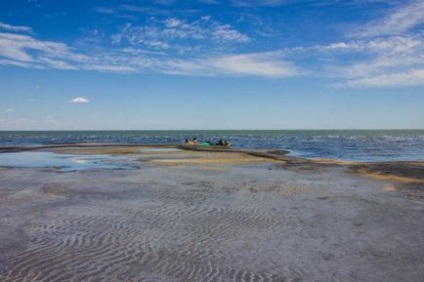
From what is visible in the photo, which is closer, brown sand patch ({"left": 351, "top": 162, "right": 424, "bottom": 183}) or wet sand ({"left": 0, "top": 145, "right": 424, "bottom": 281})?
wet sand ({"left": 0, "top": 145, "right": 424, "bottom": 281})

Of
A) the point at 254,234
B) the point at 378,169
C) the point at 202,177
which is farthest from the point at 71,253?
the point at 378,169

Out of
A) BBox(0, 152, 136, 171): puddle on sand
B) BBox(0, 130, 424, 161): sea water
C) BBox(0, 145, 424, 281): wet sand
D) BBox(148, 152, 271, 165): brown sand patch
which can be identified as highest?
BBox(0, 145, 424, 281): wet sand

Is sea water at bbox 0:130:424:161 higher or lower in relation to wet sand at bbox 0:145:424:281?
lower

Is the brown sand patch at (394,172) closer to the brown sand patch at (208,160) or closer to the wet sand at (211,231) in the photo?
the wet sand at (211,231)

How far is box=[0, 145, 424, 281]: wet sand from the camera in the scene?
848 centimetres

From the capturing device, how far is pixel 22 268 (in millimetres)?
8406

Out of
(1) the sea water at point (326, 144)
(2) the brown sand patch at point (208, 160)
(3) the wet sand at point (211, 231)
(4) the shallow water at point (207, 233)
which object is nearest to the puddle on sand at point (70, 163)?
(2) the brown sand patch at point (208, 160)

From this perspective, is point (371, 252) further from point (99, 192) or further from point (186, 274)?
point (99, 192)

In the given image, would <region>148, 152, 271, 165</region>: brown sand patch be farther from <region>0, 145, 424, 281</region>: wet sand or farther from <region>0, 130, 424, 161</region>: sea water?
<region>0, 145, 424, 281</region>: wet sand

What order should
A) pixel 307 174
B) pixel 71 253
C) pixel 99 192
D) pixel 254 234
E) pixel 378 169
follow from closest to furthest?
1. pixel 71 253
2. pixel 254 234
3. pixel 99 192
4. pixel 307 174
5. pixel 378 169

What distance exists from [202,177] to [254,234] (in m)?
12.9

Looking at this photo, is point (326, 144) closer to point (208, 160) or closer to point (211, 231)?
point (208, 160)

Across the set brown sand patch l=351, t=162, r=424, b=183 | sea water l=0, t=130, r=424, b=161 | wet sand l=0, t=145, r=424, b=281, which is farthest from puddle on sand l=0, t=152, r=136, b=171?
sea water l=0, t=130, r=424, b=161

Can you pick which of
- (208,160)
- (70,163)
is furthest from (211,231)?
(208,160)
